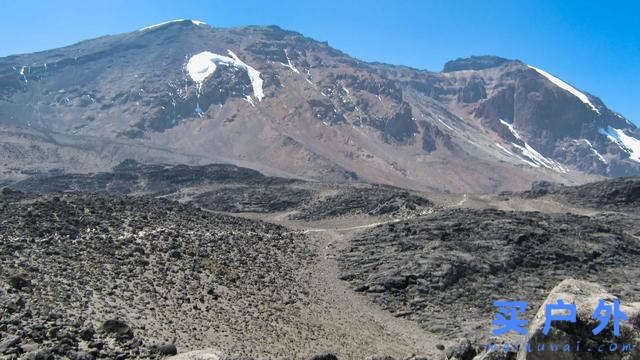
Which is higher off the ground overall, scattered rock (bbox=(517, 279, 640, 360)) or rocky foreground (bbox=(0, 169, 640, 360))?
scattered rock (bbox=(517, 279, 640, 360))

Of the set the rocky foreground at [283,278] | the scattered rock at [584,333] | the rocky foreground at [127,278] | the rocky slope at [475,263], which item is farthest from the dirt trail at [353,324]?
the scattered rock at [584,333]

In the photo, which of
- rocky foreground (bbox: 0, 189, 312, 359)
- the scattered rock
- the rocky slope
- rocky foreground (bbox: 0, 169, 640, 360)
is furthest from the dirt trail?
the scattered rock

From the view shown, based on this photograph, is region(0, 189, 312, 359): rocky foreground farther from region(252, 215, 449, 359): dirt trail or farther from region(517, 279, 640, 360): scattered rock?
region(517, 279, 640, 360): scattered rock

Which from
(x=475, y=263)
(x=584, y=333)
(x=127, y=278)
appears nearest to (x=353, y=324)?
(x=127, y=278)

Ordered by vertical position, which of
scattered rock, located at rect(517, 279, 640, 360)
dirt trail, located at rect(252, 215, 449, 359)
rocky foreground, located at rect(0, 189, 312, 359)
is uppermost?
scattered rock, located at rect(517, 279, 640, 360)

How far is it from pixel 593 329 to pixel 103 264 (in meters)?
29.0

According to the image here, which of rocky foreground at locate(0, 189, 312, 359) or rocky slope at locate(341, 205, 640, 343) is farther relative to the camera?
rocky slope at locate(341, 205, 640, 343)

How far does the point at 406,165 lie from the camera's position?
649 ft

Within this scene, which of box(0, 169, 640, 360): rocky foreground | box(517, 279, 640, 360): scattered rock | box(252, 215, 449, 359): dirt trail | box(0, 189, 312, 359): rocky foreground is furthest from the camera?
box(252, 215, 449, 359): dirt trail

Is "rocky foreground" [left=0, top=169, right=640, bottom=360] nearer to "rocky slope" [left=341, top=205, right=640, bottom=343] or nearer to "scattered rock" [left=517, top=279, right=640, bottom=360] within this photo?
"scattered rock" [left=517, top=279, right=640, bottom=360]

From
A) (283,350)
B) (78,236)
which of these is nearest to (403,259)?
(283,350)

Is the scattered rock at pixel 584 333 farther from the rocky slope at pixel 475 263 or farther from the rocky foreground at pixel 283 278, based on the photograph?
the rocky slope at pixel 475 263

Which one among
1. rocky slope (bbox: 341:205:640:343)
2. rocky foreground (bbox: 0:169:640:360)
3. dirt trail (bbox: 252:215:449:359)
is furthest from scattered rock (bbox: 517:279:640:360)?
rocky slope (bbox: 341:205:640:343)

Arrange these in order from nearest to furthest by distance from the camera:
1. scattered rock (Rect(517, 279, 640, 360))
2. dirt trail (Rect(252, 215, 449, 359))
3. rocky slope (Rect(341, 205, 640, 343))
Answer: scattered rock (Rect(517, 279, 640, 360))
dirt trail (Rect(252, 215, 449, 359))
rocky slope (Rect(341, 205, 640, 343))
